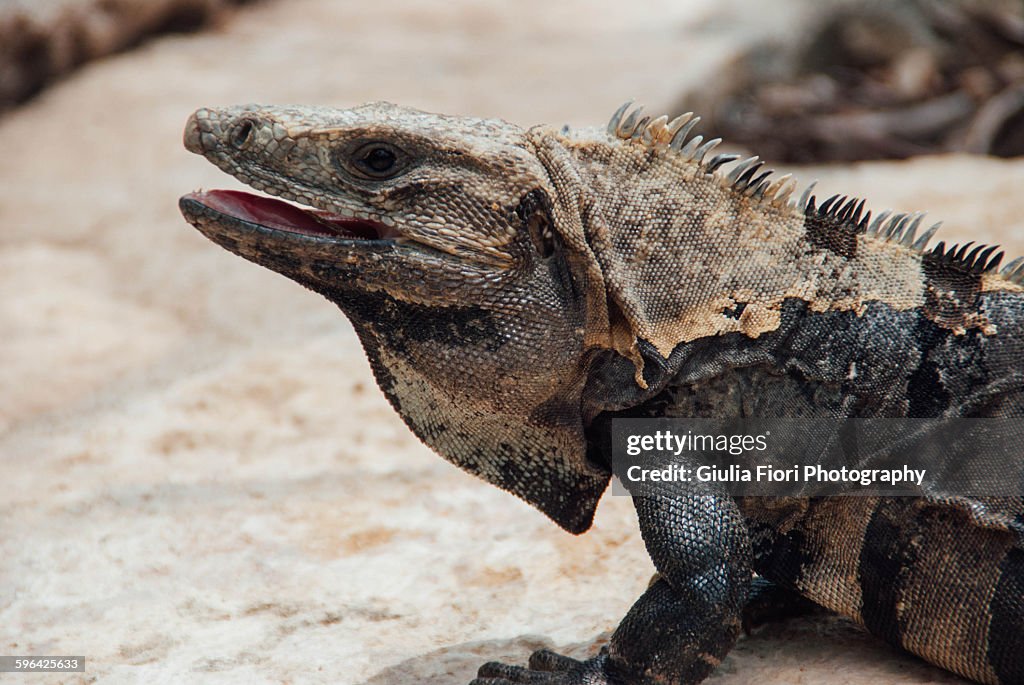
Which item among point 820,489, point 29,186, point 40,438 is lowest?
point 820,489

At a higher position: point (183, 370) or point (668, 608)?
point (183, 370)

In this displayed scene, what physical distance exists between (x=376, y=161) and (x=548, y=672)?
1.68m

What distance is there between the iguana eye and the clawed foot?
1589mm

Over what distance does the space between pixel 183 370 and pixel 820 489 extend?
4703mm

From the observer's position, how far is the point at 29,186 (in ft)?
37.1

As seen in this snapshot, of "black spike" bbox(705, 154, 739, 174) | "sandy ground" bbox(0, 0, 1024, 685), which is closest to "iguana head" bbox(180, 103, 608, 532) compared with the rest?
"black spike" bbox(705, 154, 739, 174)

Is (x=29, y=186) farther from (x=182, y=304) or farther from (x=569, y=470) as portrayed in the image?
(x=569, y=470)

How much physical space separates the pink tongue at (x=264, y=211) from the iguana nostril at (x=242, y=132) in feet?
0.54

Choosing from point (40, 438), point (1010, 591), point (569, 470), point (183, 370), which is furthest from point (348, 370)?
point (1010, 591)

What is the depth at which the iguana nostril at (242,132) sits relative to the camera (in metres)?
3.63

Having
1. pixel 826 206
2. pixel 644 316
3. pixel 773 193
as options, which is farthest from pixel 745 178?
pixel 644 316

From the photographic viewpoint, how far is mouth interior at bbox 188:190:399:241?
3.64 m

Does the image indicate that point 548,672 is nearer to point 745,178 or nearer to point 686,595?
point 686,595

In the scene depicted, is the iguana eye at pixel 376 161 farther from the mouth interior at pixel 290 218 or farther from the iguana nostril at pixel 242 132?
the iguana nostril at pixel 242 132
